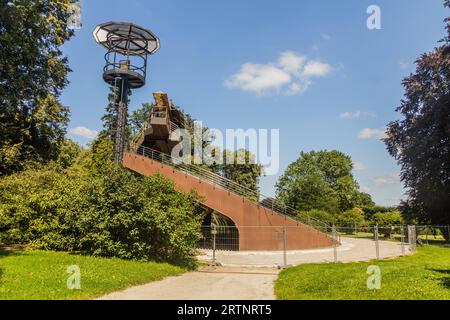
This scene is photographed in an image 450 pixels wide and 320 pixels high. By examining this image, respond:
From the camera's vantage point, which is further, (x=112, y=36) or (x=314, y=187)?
(x=314, y=187)

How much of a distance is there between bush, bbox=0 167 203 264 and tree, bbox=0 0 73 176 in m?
6.54

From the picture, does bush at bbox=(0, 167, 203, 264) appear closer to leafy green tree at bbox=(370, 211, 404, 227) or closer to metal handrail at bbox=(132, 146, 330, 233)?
metal handrail at bbox=(132, 146, 330, 233)

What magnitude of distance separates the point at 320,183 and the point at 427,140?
86.3 feet

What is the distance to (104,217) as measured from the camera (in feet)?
42.7

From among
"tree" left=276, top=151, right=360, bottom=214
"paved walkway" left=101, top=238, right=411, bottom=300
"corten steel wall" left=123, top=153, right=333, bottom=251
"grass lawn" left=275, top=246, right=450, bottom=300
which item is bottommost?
"paved walkway" left=101, top=238, right=411, bottom=300

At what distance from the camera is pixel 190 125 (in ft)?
159

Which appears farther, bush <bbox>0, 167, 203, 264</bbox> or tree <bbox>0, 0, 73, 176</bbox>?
tree <bbox>0, 0, 73, 176</bbox>

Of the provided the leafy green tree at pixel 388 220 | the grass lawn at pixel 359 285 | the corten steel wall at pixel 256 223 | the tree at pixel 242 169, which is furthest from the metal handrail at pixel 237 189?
the tree at pixel 242 169

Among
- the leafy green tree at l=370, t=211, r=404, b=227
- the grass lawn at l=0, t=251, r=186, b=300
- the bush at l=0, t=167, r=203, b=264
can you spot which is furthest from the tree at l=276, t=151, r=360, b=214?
the grass lawn at l=0, t=251, r=186, b=300

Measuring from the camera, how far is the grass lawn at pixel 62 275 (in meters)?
7.53

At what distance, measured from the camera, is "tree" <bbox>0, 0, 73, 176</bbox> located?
2056 centimetres
